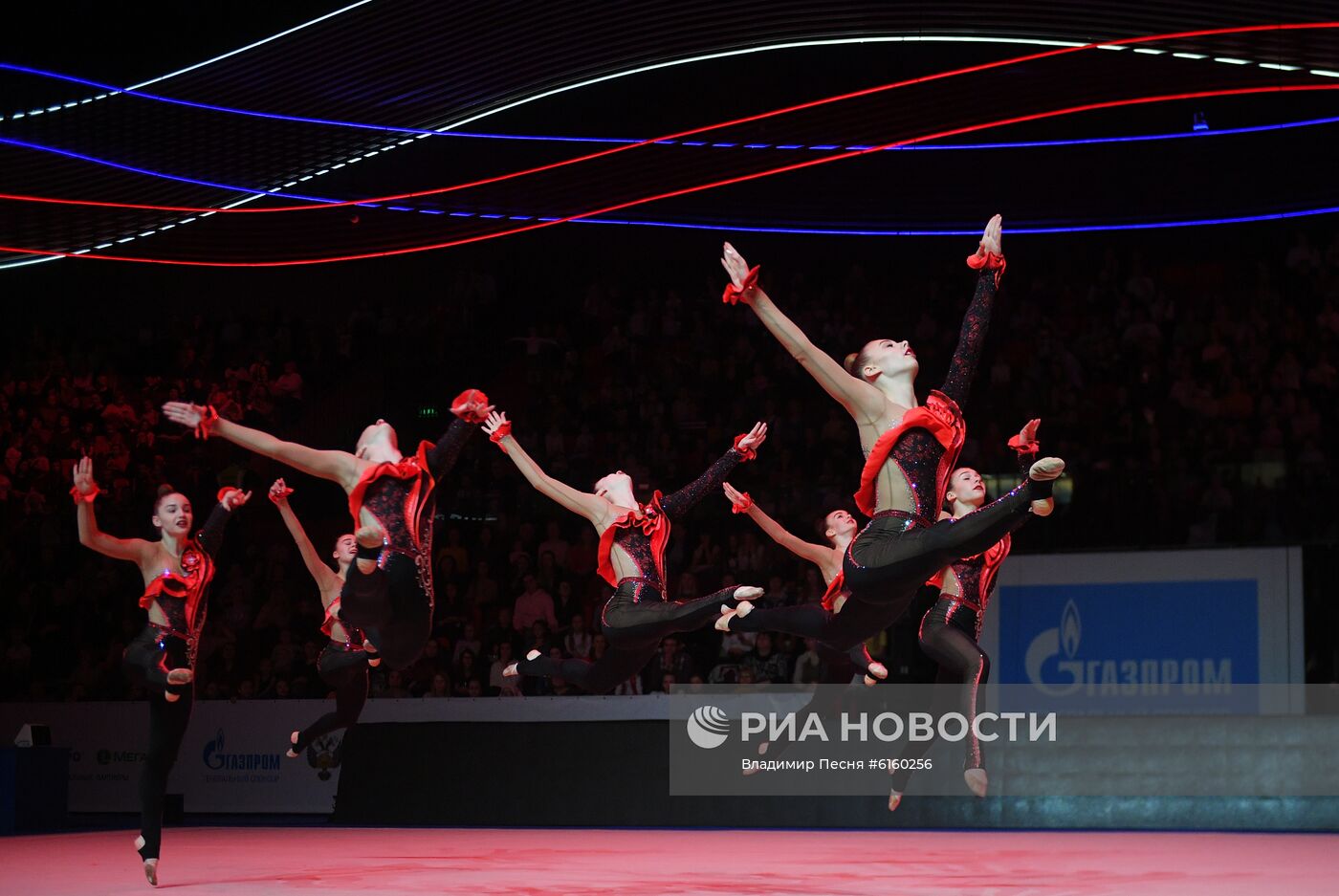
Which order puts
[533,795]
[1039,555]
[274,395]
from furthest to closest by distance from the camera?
1. [274,395]
2. [533,795]
3. [1039,555]

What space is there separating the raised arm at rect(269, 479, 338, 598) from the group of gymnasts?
0.02m

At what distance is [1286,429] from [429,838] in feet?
29.1

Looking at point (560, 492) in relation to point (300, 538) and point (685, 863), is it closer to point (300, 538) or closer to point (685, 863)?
point (300, 538)

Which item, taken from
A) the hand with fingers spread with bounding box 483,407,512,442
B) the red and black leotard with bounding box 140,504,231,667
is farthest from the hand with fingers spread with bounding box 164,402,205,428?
the red and black leotard with bounding box 140,504,231,667

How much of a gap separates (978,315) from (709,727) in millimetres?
7954

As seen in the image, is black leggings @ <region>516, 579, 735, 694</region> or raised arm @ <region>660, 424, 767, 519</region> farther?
raised arm @ <region>660, 424, 767, 519</region>

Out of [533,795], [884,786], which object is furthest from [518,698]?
[884,786]

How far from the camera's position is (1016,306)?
17844 mm

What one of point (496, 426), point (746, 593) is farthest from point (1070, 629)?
point (746, 593)

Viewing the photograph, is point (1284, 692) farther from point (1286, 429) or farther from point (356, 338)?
point (356, 338)

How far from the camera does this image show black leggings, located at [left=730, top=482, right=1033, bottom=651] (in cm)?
735

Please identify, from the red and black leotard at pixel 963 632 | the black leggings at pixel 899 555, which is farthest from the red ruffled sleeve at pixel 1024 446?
the red and black leotard at pixel 963 632

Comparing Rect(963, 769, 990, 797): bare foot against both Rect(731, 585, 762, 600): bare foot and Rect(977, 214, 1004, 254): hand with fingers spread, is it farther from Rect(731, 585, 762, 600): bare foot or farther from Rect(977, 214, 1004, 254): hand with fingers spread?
Rect(977, 214, 1004, 254): hand with fingers spread

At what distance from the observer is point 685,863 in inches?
444
